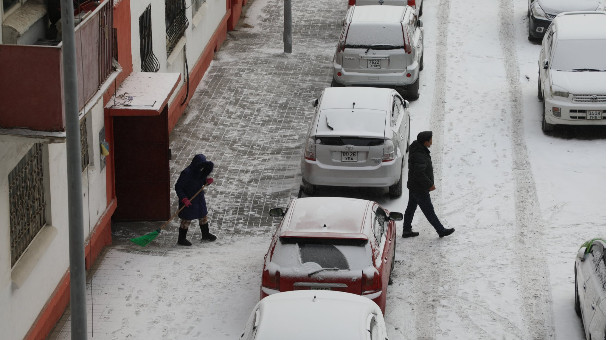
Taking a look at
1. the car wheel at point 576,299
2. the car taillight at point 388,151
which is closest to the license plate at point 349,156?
the car taillight at point 388,151

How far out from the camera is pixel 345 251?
14570 millimetres

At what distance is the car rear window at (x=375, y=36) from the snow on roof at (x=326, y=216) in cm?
851

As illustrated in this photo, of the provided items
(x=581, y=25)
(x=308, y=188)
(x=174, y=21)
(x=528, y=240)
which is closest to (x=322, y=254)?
(x=528, y=240)

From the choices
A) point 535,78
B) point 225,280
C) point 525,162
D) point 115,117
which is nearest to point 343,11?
point 535,78

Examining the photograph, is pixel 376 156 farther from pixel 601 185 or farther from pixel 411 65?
pixel 411 65

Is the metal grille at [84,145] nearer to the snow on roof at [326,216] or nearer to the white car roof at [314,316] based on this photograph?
the snow on roof at [326,216]

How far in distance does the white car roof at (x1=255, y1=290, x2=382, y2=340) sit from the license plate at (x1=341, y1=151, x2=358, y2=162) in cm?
630

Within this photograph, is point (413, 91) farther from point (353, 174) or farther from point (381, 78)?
point (353, 174)

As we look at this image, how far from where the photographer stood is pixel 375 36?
79.6 ft

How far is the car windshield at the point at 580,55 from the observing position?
22953 mm

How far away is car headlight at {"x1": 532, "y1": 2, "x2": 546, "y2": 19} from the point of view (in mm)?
28312

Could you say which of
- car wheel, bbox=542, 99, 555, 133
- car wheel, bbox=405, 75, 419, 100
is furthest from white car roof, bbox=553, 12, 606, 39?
car wheel, bbox=405, 75, 419, 100

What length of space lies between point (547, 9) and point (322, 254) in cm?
1563

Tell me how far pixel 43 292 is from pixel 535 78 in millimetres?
14301
